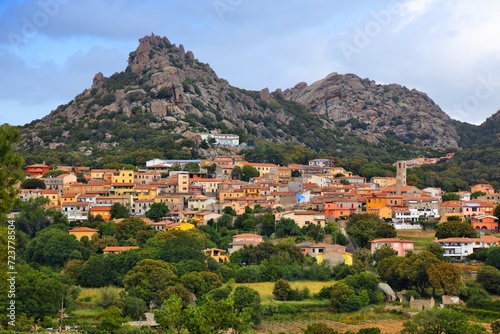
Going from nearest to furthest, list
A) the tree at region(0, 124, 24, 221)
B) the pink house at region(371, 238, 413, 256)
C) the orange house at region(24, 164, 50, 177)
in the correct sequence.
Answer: the tree at region(0, 124, 24, 221)
the pink house at region(371, 238, 413, 256)
the orange house at region(24, 164, 50, 177)

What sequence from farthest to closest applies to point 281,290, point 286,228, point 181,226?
point 286,228 < point 181,226 < point 281,290

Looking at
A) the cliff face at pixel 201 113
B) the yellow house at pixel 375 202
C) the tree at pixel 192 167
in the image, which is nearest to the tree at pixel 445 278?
the yellow house at pixel 375 202

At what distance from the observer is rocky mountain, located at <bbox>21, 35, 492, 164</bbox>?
87312 mm

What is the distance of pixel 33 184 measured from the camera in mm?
61875

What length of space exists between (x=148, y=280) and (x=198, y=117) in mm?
53421

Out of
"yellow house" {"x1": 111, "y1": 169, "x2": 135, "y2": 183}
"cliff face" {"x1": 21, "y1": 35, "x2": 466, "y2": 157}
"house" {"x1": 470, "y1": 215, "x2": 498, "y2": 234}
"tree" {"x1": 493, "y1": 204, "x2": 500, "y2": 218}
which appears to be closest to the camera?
"house" {"x1": 470, "y1": 215, "x2": 498, "y2": 234}

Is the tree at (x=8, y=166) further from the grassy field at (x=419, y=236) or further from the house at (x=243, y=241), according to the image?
the grassy field at (x=419, y=236)

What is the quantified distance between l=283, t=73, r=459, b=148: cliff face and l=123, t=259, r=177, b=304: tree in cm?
8179

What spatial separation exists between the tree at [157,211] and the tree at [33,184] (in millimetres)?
9999

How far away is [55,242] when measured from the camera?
47594 millimetres

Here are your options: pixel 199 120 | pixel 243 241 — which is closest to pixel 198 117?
pixel 199 120

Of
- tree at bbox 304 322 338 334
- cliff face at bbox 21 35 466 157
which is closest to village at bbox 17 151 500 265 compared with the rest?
tree at bbox 304 322 338 334

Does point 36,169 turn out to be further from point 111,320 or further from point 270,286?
point 111,320

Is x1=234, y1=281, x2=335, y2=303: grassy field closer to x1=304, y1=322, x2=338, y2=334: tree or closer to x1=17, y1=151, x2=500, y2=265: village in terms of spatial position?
x1=17, y1=151, x2=500, y2=265: village
